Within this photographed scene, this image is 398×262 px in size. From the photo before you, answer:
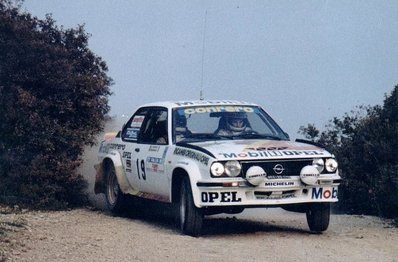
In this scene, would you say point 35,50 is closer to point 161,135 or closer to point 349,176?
point 161,135

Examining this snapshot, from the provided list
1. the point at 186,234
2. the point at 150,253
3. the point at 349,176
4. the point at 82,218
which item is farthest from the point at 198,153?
the point at 349,176

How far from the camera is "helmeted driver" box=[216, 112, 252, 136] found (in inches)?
470

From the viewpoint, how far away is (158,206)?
14758mm

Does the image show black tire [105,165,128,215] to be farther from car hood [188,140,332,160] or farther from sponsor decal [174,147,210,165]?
car hood [188,140,332,160]

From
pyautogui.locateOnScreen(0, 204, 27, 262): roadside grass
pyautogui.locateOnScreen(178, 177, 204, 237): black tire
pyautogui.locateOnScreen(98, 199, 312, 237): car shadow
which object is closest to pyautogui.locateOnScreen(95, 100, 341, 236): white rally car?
pyautogui.locateOnScreen(178, 177, 204, 237): black tire

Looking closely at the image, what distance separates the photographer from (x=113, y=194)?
14.0m

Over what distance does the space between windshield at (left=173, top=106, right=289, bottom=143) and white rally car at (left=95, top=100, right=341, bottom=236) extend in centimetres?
1

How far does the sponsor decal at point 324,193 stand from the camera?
1077 centimetres

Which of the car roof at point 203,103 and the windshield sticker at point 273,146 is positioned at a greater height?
the car roof at point 203,103

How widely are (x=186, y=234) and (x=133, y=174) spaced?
2.33 metres

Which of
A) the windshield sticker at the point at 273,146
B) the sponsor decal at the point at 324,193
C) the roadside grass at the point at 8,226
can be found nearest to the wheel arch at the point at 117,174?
the roadside grass at the point at 8,226

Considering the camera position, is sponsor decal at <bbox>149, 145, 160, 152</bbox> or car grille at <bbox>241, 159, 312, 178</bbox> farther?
sponsor decal at <bbox>149, 145, 160, 152</bbox>

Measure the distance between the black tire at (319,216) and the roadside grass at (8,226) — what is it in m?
3.75

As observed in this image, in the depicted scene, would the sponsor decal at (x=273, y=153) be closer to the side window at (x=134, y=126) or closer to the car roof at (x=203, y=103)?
the car roof at (x=203, y=103)
